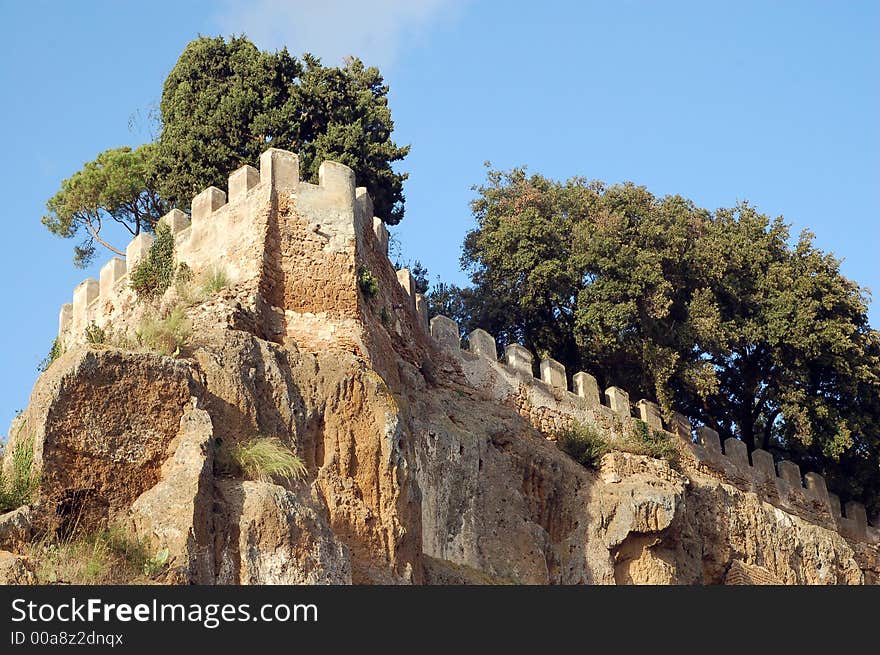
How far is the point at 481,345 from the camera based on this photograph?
100 ft

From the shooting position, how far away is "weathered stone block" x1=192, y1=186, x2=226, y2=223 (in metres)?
26.4

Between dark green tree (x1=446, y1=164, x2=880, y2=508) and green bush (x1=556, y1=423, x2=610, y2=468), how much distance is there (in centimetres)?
339

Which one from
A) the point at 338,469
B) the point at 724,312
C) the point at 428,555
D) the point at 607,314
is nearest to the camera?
the point at 338,469

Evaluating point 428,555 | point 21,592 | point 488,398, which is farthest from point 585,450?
point 21,592

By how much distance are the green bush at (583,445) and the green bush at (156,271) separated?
25.5ft

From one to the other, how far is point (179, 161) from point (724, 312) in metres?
11.6

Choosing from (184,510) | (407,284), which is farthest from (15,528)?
(407,284)

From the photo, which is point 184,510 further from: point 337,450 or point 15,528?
point 337,450

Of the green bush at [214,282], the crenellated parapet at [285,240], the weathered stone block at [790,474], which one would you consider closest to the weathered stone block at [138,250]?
the crenellated parapet at [285,240]

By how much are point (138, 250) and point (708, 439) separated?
1289 cm

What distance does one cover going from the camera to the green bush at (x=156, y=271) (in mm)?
26281

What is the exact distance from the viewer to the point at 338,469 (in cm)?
2247

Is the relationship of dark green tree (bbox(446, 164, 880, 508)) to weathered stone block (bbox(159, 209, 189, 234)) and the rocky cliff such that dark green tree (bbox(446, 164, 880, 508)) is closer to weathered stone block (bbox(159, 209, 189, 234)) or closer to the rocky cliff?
the rocky cliff

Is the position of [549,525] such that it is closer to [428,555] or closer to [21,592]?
[428,555]
